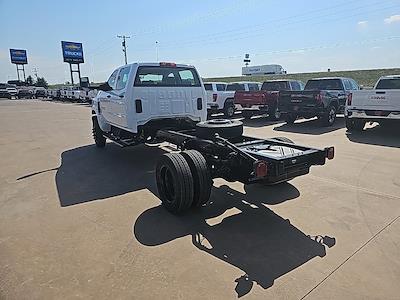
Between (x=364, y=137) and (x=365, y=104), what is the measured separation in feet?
3.44

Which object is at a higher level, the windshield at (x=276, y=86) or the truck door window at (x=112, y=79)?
the truck door window at (x=112, y=79)

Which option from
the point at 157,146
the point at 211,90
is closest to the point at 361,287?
the point at 157,146

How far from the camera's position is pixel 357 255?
3277 mm

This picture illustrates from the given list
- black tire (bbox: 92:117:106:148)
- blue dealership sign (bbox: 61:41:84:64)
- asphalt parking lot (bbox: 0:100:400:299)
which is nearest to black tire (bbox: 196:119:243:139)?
asphalt parking lot (bbox: 0:100:400:299)

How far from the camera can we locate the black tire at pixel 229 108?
16.4 metres

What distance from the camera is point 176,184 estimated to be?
414cm

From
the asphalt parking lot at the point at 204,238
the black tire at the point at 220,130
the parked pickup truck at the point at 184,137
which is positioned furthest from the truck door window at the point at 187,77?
the asphalt parking lot at the point at 204,238

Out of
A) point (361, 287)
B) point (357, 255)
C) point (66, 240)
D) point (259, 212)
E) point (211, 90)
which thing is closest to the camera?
point (361, 287)

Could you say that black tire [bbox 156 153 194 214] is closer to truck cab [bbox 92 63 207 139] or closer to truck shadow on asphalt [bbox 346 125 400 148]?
truck cab [bbox 92 63 207 139]

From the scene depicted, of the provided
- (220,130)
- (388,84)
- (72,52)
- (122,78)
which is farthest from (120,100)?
(72,52)

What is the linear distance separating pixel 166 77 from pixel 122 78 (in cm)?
97

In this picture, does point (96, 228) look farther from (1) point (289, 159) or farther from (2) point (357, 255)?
(2) point (357, 255)

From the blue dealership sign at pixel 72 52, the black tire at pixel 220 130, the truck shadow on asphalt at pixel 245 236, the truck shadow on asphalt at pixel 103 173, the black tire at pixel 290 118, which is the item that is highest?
the blue dealership sign at pixel 72 52

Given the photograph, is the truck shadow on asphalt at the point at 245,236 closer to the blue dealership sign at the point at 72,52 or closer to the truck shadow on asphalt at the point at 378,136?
the truck shadow on asphalt at the point at 378,136
